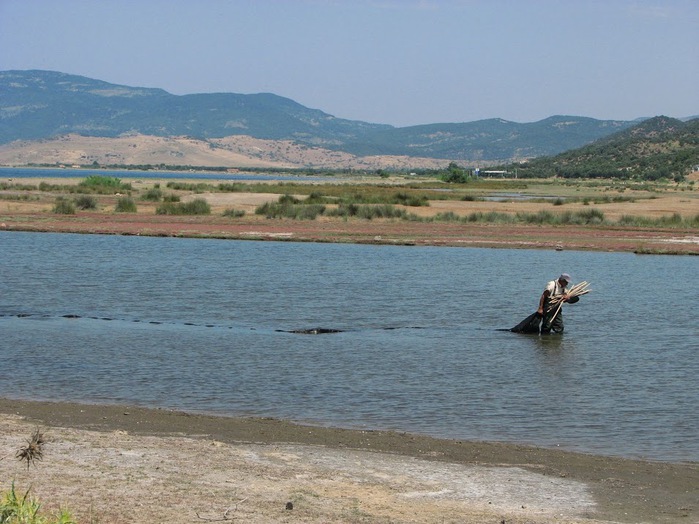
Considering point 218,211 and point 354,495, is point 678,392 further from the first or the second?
point 218,211

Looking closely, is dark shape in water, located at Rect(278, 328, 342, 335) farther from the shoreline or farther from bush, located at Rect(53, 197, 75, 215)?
bush, located at Rect(53, 197, 75, 215)

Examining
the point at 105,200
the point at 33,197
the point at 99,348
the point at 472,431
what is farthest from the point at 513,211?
the point at 472,431

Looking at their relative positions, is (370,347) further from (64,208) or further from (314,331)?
(64,208)

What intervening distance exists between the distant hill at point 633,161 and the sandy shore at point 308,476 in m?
122

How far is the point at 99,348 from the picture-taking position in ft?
55.5

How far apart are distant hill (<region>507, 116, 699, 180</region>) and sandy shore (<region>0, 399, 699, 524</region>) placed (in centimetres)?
12151

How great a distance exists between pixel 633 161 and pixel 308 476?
15480cm

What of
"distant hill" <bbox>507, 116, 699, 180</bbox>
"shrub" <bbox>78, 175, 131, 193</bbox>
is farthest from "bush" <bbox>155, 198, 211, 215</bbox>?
"distant hill" <bbox>507, 116, 699, 180</bbox>

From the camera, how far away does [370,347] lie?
17.6 metres

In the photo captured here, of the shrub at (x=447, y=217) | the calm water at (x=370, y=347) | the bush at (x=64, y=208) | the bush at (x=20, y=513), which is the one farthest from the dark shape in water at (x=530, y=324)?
the bush at (x=64, y=208)

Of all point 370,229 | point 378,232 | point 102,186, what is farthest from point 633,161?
point 378,232

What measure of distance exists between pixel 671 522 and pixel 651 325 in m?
12.6

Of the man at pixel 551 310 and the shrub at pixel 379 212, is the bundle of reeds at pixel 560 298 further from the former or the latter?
the shrub at pixel 379 212

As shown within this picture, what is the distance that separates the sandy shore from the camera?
8281mm
